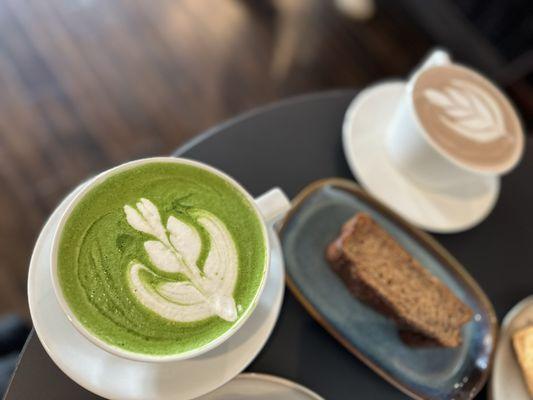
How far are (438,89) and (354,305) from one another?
1.70 ft

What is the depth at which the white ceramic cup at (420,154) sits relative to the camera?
1074 mm

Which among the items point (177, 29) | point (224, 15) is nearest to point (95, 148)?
point (177, 29)

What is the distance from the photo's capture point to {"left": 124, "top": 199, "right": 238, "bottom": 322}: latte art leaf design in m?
0.75

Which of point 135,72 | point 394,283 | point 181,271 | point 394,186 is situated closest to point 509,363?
point 394,283

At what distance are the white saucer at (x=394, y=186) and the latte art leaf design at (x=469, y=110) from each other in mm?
130

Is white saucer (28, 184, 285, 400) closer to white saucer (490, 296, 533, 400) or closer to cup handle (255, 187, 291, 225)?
cup handle (255, 187, 291, 225)

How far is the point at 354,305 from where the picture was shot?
99 cm

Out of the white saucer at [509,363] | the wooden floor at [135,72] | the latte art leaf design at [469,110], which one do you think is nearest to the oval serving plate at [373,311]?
the white saucer at [509,363]

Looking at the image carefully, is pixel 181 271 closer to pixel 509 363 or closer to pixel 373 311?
pixel 373 311

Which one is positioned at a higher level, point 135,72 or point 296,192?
point 135,72

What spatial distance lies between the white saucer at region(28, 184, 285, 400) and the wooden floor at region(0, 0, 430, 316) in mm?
915

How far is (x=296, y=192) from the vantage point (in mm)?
1080

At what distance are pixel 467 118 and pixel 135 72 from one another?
1.36 m

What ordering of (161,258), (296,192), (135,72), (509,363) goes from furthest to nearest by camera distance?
(135,72)
(296,192)
(509,363)
(161,258)
